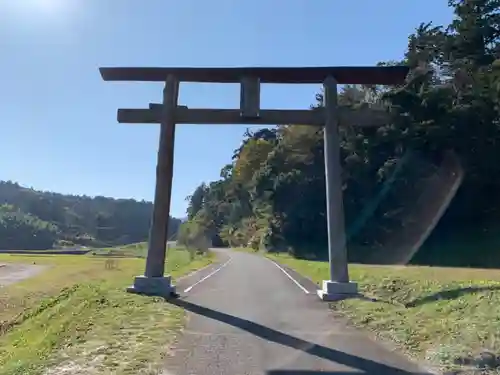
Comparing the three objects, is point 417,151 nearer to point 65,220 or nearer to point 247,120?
point 247,120

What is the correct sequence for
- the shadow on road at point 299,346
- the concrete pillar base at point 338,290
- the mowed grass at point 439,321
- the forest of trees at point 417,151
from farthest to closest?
the forest of trees at point 417,151
the concrete pillar base at point 338,290
the mowed grass at point 439,321
the shadow on road at point 299,346

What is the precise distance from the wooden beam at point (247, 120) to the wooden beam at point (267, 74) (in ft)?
2.90

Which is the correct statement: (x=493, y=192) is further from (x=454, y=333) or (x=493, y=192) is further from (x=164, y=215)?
(x=454, y=333)

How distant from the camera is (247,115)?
16938 mm

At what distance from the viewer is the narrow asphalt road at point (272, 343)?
782 cm

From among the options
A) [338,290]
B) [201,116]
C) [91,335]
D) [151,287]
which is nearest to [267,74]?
[201,116]

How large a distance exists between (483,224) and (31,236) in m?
109

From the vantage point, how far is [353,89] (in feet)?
200

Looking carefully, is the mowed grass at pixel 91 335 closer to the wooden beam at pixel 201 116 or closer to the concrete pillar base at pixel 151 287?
the concrete pillar base at pixel 151 287

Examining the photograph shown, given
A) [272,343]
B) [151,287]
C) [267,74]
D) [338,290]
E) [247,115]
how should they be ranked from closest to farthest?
[272,343] → [338,290] → [151,287] → [247,115] → [267,74]

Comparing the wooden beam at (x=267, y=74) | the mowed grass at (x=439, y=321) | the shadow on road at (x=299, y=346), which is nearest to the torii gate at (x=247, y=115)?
the wooden beam at (x=267, y=74)

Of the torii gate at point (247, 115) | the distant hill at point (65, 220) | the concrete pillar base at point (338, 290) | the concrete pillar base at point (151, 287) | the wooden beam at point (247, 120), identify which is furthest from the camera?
the distant hill at point (65, 220)

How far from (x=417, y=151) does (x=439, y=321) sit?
3059cm

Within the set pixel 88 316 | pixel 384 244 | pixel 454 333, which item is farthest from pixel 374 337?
pixel 384 244
